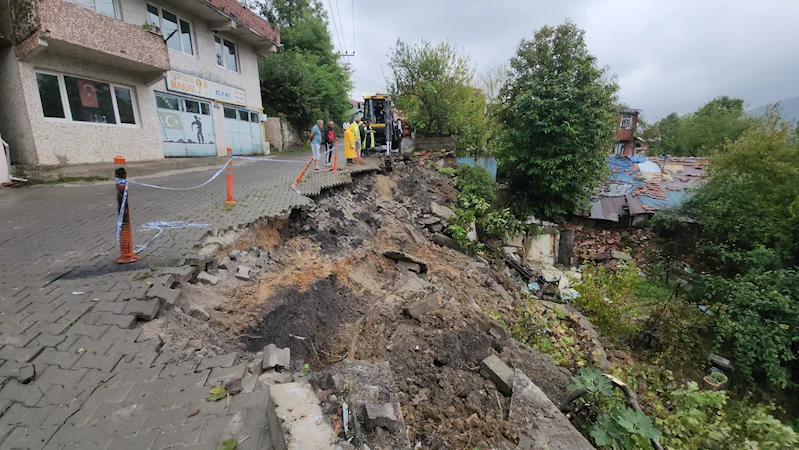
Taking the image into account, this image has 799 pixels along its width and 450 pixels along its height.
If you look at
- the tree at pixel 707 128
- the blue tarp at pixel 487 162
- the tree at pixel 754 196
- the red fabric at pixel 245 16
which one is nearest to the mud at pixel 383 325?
the blue tarp at pixel 487 162

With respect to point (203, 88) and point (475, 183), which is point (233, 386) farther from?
point (203, 88)

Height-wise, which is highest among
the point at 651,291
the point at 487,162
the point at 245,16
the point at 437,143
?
the point at 245,16

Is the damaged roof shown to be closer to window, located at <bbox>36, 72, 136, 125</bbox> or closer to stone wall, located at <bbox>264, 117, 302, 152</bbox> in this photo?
stone wall, located at <bbox>264, 117, 302, 152</bbox>

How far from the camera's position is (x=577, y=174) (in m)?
13.1

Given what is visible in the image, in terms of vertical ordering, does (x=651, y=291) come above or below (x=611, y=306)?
below

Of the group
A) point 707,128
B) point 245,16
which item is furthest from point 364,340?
point 707,128

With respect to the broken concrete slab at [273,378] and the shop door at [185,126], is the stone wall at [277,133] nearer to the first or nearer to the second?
the shop door at [185,126]

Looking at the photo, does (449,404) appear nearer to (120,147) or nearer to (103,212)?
(103,212)

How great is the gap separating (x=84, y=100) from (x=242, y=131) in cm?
743

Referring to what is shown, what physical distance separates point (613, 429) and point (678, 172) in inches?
816

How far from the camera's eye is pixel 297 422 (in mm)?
2039

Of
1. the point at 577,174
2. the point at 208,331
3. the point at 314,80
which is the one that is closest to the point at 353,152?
the point at 577,174

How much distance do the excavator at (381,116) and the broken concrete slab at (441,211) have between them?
6.63m

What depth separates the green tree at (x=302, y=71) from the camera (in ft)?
69.7
